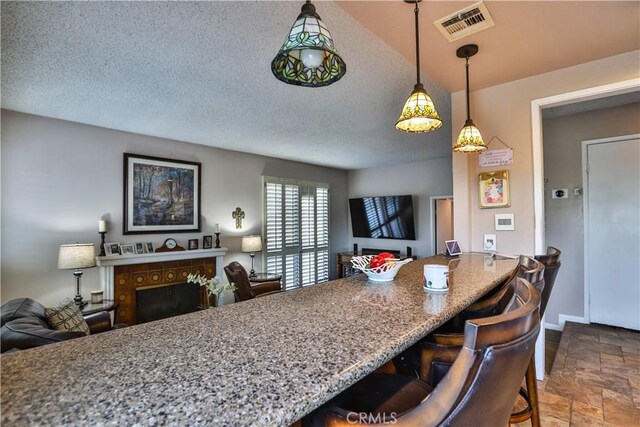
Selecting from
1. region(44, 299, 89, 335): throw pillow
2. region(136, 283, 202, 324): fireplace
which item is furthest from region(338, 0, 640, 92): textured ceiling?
region(136, 283, 202, 324): fireplace

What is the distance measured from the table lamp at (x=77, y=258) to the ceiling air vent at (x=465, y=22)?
12.7 feet

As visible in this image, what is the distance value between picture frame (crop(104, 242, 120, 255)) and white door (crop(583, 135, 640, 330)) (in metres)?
5.69

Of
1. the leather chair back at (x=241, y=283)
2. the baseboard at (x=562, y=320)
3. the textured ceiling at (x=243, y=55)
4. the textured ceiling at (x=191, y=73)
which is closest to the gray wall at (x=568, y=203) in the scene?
the baseboard at (x=562, y=320)

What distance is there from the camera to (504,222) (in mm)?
2660

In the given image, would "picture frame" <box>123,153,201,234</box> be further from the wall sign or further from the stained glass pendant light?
the wall sign

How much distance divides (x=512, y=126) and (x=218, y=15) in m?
2.42

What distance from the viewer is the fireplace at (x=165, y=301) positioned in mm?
4027

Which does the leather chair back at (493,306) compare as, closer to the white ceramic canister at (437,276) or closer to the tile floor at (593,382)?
the white ceramic canister at (437,276)

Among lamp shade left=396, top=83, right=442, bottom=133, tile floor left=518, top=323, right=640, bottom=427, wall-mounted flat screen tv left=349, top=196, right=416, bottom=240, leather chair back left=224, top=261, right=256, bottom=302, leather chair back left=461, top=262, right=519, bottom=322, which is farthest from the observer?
wall-mounted flat screen tv left=349, top=196, right=416, bottom=240

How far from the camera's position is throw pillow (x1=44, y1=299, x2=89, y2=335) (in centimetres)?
213

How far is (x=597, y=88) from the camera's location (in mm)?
2291

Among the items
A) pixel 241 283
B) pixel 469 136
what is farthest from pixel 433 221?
pixel 241 283

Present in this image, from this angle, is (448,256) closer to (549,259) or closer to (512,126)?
(549,259)

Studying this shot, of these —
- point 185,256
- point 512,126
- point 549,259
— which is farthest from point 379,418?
point 185,256
